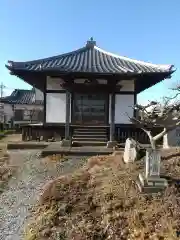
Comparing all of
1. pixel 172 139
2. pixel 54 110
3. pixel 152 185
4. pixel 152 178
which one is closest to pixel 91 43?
pixel 54 110

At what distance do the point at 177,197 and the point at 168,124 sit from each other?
2077mm

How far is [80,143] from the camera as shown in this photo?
12.6 meters

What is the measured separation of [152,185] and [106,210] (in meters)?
1.18

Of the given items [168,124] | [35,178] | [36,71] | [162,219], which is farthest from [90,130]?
[162,219]

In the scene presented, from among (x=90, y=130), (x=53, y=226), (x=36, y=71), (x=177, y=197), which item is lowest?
(x=53, y=226)

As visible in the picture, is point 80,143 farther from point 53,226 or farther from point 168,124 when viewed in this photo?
point 53,226

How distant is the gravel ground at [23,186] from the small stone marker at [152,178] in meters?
2.60

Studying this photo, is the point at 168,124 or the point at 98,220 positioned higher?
the point at 168,124

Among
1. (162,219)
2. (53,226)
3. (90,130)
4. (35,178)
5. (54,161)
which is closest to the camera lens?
(162,219)

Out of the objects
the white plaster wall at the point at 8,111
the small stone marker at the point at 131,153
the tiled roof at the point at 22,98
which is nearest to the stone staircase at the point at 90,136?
the small stone marker at the point at 131,153

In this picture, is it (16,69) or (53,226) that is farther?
(16,69)

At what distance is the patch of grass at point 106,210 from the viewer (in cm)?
509

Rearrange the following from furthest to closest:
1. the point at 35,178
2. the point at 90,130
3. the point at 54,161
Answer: the point at 90,130, the point at 54,161, the point at 35,178

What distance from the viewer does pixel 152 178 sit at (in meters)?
6.13
